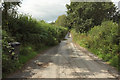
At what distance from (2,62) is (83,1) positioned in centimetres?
1685

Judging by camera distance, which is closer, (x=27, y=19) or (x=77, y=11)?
(x=27, y=19)

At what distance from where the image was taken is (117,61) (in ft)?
21.0

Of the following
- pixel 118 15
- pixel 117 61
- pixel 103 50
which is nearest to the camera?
pixel 117 61

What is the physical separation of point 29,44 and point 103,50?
20.9ft

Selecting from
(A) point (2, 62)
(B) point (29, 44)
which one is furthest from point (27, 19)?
(A) point (2, 62)

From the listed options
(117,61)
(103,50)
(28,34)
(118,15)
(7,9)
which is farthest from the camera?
(118,15)

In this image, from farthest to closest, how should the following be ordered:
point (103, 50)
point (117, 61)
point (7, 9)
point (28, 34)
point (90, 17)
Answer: point (90, 17) < point (28, 34) < point (103, 50) < point (7, 9) < point (117, 61)

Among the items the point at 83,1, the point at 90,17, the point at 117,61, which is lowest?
the point at 117,61

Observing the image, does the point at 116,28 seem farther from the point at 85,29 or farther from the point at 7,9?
the point at 85,29

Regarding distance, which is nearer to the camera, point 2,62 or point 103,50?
point 2,62

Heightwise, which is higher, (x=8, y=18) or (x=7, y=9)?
(x=7, y=9)

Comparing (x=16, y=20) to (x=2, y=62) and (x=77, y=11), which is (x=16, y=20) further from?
(x=77, y=11)

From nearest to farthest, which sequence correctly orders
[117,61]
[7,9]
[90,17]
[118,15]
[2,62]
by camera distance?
[2,62], [117,61], [7,9], [90,17], [118,15]

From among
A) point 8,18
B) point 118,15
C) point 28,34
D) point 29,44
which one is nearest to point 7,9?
point 8,18
